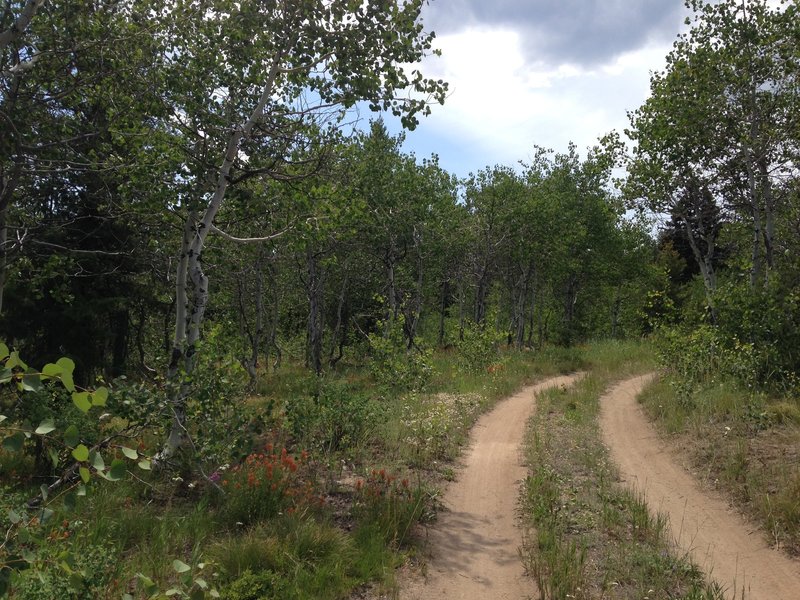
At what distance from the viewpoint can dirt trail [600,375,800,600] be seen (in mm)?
4906

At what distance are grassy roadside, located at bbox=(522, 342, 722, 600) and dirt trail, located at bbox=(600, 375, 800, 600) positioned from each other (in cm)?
28

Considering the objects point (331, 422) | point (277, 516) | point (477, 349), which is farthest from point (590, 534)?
point (477, 349)

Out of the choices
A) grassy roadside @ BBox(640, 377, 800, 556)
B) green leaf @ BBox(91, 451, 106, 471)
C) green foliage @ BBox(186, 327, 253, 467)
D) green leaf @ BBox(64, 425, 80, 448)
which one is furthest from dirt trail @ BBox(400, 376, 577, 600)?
green leaf @ BBox(64, 425, 80, 448)

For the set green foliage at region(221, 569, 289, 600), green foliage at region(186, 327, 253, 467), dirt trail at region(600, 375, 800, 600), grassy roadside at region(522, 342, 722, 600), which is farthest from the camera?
green foliage at region(186, 327, 253, 467)

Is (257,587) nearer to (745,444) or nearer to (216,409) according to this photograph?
(216,409)

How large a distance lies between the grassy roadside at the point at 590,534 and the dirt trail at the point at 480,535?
0.24 meters

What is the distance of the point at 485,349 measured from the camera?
59.5 feet

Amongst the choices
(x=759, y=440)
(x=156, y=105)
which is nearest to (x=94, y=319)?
(x=156, y=105)

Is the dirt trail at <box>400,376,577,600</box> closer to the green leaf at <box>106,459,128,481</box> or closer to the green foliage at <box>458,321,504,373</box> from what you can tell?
the green leaf at <box>106,459,128,481</box>

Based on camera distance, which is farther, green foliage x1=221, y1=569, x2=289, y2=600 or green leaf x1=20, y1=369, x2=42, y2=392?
green foliage x1=221, y1=569, x2=289, y2=600

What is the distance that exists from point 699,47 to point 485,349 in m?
11.0

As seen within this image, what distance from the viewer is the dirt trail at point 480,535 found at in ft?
16.1

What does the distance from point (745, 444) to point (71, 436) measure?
29.2 ft

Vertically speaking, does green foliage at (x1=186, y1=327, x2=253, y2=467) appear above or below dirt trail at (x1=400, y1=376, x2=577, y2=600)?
above
